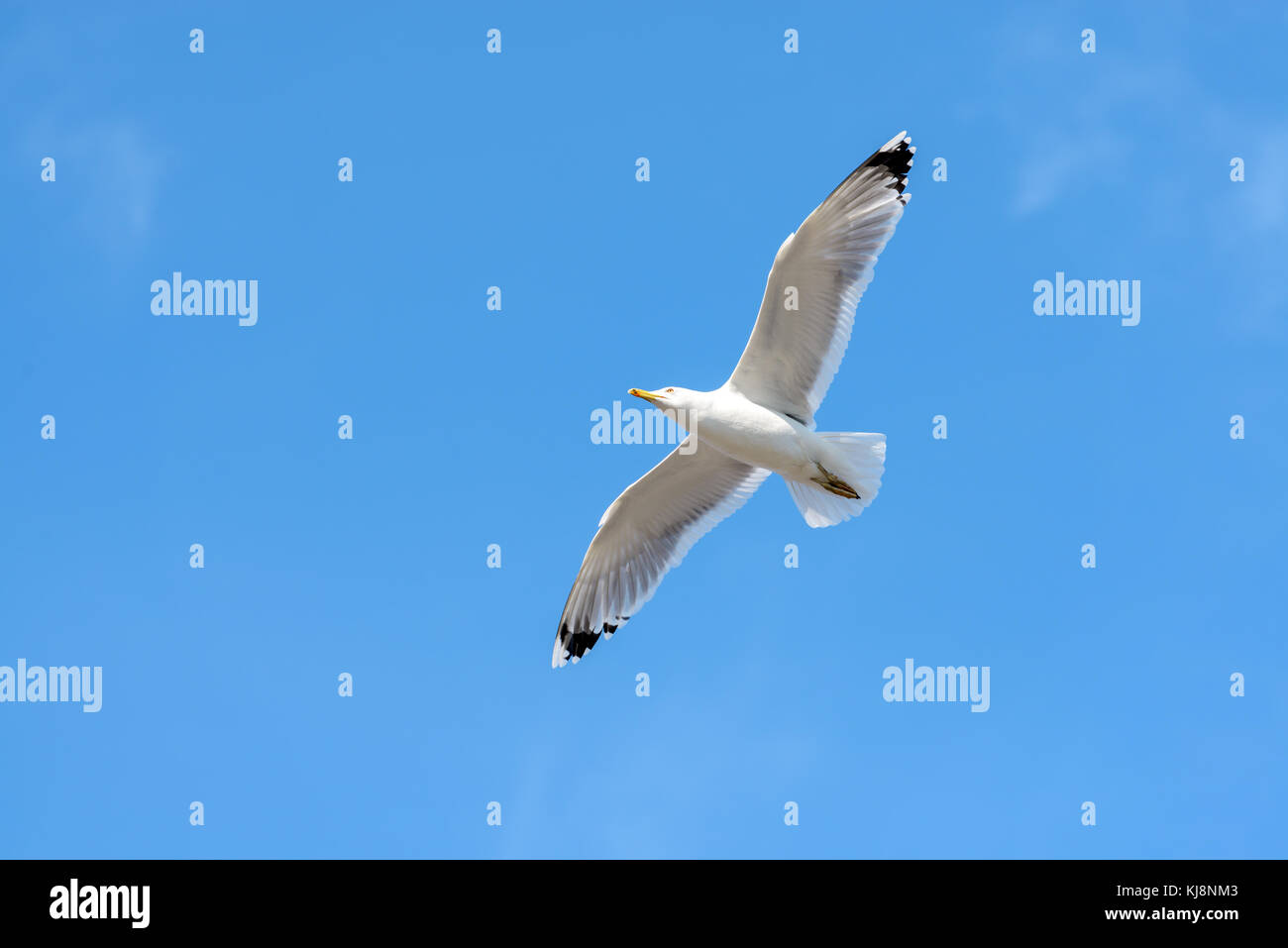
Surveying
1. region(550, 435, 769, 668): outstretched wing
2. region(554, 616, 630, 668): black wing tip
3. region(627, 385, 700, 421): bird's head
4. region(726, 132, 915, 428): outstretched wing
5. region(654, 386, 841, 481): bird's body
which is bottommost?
region(554, 616, 630, 668): black wing tip

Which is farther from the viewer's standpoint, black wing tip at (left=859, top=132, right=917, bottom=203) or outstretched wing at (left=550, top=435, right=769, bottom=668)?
outstretched wing at (left=550, top=435, right=769, bottom=668)

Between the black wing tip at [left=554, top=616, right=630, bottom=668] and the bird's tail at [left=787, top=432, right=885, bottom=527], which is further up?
the bird's tail at [left=787, top=432, right=885, bottom=527]

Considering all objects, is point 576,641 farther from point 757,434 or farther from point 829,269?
point 829,269

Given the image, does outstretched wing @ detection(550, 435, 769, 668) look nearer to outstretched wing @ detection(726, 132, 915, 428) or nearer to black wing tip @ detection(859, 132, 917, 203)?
outstretched wing @ detection(726, 132, 915, 428)

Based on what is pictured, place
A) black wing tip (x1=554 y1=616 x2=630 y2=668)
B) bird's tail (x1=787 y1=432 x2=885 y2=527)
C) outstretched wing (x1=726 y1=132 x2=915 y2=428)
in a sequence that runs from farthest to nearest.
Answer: black wing tip (x1=554 y1=616 x2=630 y2=668) < bird's tail (x1=787 y1=432 x2=885 y2=527) < outstretched wing (x1=726 y1=132 x2=915 y2=428)

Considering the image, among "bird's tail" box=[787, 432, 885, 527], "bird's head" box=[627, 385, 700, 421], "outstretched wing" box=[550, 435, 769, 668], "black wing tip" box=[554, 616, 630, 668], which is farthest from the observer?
"black wing tip" box=[554, 616, 630, 668]

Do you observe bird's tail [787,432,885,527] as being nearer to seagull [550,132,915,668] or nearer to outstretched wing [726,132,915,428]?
seagull [550,132,915,668]

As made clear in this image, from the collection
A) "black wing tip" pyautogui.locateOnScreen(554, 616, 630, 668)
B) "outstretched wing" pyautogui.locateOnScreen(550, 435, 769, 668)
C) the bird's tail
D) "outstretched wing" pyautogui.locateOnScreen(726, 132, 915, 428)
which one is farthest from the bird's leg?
"black wing tip" pyautogui.locateOnScreen(554, 616, 630, 668)

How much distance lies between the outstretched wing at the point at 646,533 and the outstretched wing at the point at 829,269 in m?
0.90

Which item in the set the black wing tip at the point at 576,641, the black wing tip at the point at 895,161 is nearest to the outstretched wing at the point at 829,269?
the black wing tip at the point at 895,161

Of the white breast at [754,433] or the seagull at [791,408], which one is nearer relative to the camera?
the seagull at [791,408]

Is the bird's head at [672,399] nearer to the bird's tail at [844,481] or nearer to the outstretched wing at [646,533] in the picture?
the outstretched wing at [646,533]

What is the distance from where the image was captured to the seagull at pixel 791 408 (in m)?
7.59

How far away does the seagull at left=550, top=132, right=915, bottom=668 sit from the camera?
7.59 meters
